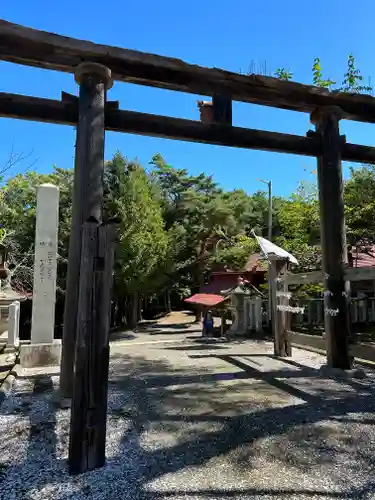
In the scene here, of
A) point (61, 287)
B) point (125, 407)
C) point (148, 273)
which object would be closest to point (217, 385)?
point (125, 407)

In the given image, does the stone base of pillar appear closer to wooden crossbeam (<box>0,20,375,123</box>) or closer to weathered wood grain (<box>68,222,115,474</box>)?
weathered wood grain (<box>68,222,115,474</box>)

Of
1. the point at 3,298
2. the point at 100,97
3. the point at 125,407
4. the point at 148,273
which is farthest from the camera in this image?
the point at 148,273

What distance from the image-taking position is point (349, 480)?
280 centimetres

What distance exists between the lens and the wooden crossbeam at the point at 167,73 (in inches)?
191

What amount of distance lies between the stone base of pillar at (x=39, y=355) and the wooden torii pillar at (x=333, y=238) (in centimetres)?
522

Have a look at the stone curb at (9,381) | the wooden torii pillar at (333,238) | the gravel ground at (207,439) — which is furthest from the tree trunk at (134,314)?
the wooden torii pillar at (333,238)

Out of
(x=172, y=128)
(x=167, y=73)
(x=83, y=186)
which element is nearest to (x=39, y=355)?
(x=83, y=186)

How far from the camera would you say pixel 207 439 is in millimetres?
3631

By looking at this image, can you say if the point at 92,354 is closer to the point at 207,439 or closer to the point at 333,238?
the point at 207,439

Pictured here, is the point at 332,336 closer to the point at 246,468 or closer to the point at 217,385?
the point at 217,385

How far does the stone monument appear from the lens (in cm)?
766

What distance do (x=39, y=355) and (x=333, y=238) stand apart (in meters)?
5.96

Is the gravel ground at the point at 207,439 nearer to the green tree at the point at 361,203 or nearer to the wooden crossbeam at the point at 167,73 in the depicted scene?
the wooden crossbeam at the point at 167,73

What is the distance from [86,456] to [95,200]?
3.02 meters
